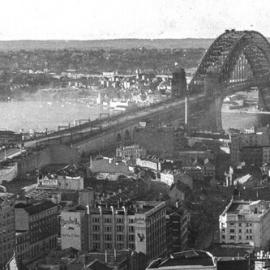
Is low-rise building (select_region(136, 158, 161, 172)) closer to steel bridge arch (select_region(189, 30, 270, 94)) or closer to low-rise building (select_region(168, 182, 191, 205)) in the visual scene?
low-rise building (select_region(168, 182, 191, 205))

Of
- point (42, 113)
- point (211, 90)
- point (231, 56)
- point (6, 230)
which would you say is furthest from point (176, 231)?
point (42, 113)

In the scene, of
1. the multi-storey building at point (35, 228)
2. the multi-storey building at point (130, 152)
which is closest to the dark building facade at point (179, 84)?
the multi-storey building at point (130, 152)

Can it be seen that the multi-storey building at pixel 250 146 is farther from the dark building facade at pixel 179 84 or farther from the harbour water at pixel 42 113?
the dark building facade at pixel 179 84

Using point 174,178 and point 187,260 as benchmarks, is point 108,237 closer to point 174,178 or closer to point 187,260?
point 187,260

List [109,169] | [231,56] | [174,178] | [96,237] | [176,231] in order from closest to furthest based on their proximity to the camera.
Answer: [96,237] → [176,231] → [174,178] → [109,169] → [231,56]

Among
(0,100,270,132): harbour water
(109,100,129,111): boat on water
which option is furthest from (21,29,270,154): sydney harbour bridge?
(109,100,129,111): boat on water
